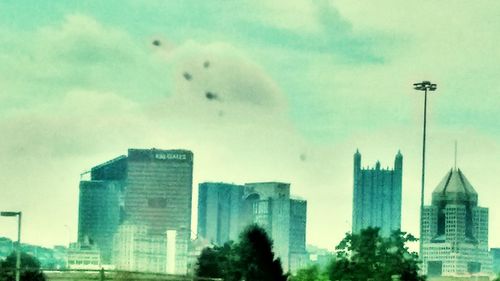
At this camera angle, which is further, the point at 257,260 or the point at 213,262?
the point at 213,262

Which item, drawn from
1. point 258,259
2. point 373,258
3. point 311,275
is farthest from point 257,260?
point 311,275

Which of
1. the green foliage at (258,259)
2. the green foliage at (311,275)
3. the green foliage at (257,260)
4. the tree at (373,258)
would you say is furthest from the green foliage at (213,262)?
the green foliage at (258,259)

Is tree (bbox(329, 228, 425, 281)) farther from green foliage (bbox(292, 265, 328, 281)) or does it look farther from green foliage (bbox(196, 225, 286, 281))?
green foliage (bbox(196, 225, 286, 281))

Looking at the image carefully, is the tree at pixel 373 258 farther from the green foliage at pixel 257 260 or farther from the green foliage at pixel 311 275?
the green foliage at pixel 257 260

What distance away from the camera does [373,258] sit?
331 feet

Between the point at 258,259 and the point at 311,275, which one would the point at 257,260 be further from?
the point at 311,275

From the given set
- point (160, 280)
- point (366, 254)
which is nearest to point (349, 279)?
point (366, 254)

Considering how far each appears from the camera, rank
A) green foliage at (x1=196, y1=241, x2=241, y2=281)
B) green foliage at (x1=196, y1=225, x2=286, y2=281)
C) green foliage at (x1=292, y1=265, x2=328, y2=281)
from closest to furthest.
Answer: green foliage at (x1=196, y1=225, x2=286, y2=281), green foliage at (x1=292, y1=265, x2=328, y2=281), green foliage at (x1=196, y1=241, x2=241, y2=281)

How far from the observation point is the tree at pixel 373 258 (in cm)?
9945

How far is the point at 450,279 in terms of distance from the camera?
151000 mm

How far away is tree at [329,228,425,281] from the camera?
99.4 metres

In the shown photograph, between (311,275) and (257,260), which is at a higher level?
(257,260)

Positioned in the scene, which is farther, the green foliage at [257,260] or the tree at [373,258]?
the tree at [373,258]

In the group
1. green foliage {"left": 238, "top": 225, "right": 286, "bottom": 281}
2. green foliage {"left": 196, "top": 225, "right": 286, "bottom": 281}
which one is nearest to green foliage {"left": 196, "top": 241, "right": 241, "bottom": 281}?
green foliage {"left": 196, "top": 225, "right": 286, "bottom": 281}
